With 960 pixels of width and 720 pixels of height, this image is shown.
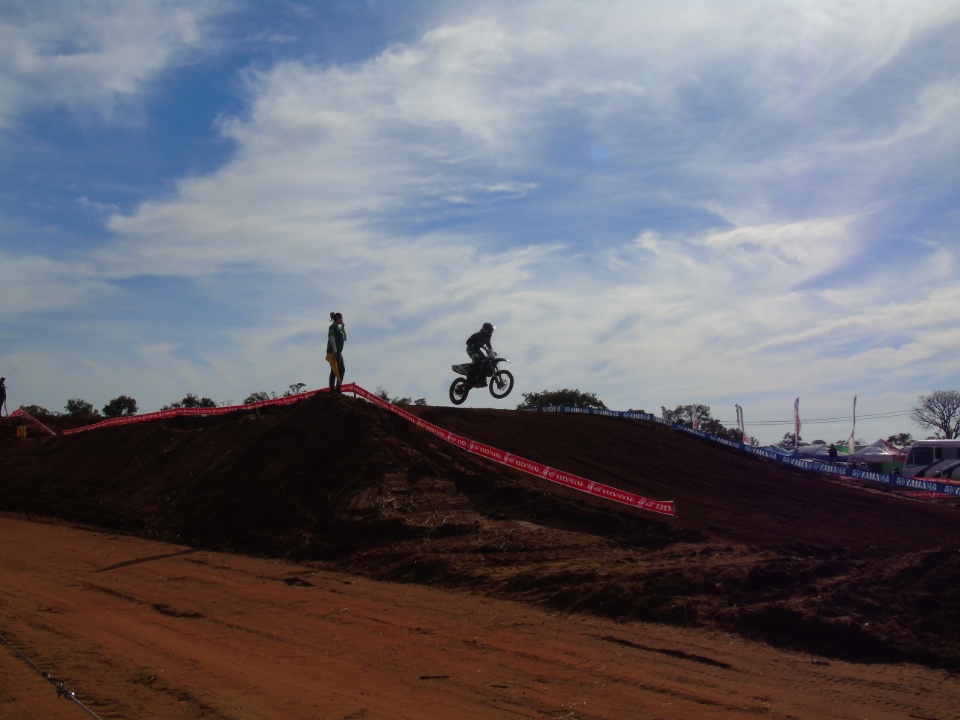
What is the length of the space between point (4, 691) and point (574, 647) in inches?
205

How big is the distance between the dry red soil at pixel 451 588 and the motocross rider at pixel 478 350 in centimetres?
131

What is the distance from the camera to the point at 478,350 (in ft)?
64.7

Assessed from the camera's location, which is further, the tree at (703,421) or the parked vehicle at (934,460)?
the tree at (703,421)

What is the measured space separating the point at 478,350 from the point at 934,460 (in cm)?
2118

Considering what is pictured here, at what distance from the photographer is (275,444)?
1853 cm

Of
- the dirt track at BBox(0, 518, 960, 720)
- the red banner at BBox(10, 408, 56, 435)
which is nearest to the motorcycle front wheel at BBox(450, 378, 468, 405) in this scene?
the dirt track at BBox(0, 518, 960, 720)

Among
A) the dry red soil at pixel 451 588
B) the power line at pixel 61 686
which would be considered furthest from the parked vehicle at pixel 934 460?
the power line at pixel 61 686

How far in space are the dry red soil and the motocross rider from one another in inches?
51.6

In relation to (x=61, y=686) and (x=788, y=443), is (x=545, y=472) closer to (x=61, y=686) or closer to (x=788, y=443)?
(x=61, y=686)

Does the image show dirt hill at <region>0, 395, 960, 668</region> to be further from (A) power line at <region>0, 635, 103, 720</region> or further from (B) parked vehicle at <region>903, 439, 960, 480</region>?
(B) parked vehicle at <region>903, 439, 960, 480</region>

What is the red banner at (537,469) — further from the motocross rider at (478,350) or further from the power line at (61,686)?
the power line at (61,686)

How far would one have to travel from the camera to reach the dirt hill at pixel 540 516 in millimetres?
9555

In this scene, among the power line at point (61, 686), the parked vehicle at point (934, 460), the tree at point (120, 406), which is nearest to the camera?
the power line at point (61, 686)

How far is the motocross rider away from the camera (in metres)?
19.7
